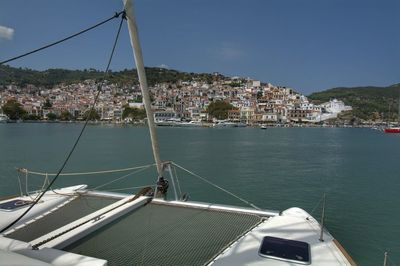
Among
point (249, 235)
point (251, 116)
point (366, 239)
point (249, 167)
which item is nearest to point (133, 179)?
point (249, 167)

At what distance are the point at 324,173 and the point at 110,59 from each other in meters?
17.9

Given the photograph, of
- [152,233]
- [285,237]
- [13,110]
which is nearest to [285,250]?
[285,237]

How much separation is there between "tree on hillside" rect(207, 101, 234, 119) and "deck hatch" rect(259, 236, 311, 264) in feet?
421

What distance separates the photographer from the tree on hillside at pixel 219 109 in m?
132

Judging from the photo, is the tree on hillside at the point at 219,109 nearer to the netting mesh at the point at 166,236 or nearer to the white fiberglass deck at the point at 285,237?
the netting mesh at the point at 166,236

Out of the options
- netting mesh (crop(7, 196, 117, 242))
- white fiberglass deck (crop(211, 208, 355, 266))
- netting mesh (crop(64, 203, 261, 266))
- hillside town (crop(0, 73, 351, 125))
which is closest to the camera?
white fiberglass deck (crop(211, 208, 355, 266))

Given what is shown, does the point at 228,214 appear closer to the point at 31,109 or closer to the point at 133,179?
the point at 133,179

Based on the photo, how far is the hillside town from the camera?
13338cm

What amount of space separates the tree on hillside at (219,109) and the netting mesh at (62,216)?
126347 mm

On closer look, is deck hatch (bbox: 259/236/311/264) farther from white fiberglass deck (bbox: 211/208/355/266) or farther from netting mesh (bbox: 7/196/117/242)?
netting mesh (bbox: 7/196/117/242)

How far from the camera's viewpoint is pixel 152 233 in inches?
170

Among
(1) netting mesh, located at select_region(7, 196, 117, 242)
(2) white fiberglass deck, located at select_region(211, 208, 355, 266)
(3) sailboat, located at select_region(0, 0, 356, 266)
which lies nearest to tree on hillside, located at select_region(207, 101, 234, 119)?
(1) netting mesh, located at select_region(7, 196, 117, 242)

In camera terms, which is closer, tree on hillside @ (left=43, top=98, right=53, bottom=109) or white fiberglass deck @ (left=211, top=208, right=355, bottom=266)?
white fiberglass deck @ (left=211, top=208, right=355, bottom=266)

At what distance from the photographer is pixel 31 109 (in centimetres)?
14225
